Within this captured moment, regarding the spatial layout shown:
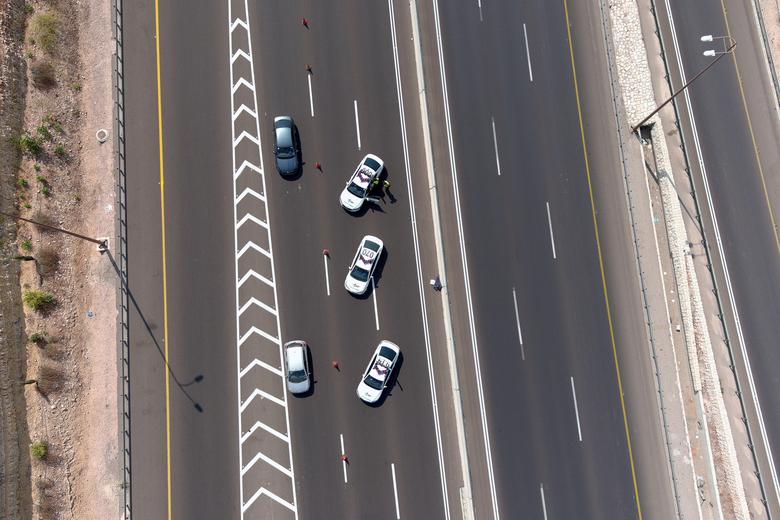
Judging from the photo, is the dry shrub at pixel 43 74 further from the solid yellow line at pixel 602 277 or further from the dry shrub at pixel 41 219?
the solid yellow line at pixel 602 277

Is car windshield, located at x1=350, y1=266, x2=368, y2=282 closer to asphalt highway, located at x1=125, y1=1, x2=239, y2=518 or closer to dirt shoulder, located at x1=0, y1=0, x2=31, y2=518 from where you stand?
asphalt highway, located at x1=125, y1=1, x2=239, y2=518

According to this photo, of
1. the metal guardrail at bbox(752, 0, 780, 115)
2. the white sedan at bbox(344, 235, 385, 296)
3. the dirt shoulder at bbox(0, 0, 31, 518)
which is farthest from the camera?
the metal guardrail at bbox(752, 0, 780, 115)

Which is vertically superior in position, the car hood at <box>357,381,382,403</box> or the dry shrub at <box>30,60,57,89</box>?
the dry shrub at <box>30,60,57,89</box>

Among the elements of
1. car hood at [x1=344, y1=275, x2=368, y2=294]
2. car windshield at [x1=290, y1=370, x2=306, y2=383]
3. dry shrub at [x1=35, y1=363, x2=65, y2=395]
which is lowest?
car windshield at [x1=290, y1=370, x2=306, y2=383]

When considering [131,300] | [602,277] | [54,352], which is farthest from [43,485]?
[602,277]

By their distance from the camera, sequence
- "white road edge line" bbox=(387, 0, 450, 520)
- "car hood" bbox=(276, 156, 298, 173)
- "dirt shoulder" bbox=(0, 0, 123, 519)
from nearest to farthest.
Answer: "dirt shoulder" bbox=(0, 0, 123, 519)
"white road edge line" bbox=(387, 0, 450, 520)
"car hood" bbox=(276, 156, 298, 173)

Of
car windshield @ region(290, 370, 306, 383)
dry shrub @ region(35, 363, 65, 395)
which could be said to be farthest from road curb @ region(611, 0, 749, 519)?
dry shrub @ region(35, 363, 65, 395)

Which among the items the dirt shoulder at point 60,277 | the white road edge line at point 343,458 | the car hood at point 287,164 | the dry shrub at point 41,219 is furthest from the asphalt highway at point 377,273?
the dry shrub at point 41,219
